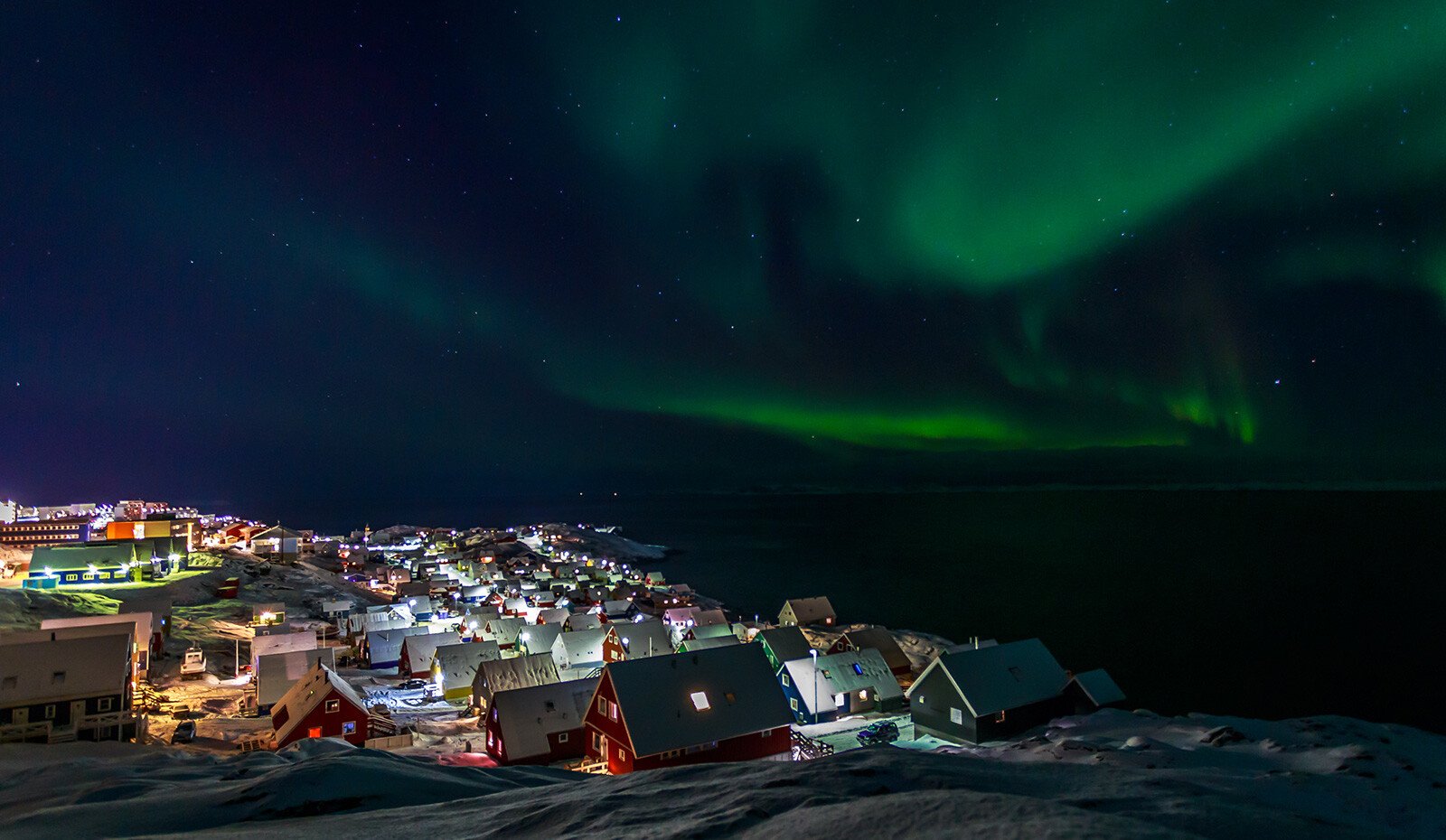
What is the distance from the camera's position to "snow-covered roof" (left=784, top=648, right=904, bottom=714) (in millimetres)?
36500

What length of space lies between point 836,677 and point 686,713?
520 inches

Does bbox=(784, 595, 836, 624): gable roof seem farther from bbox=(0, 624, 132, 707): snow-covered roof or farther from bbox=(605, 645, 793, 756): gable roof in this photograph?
bbox=(0, 624, 132, 707): snow-covered roof

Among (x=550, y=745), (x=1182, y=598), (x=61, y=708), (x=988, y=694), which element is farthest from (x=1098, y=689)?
(x=1182, y=598)

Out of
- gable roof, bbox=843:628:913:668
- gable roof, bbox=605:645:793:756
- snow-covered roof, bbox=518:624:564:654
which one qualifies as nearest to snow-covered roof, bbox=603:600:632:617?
snow-covered roof, bbox=518:624:564:654

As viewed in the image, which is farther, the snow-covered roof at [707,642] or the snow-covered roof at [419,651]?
the snow-covered roof at [707,642]

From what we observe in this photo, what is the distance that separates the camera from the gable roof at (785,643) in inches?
1631

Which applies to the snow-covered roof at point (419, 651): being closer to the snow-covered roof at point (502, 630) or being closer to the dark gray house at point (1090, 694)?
the snow-covered roof at point (502, 630)

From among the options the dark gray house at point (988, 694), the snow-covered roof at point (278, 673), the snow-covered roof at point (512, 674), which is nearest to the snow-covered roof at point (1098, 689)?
the dark gray house at point (988, 694)

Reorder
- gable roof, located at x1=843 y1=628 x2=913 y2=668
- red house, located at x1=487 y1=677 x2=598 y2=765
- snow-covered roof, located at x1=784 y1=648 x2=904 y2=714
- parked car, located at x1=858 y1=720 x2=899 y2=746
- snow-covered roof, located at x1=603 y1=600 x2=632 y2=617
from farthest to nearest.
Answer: snow-covered roof, located at x1=603 y1=600 x2=632 y2=617, gable roof, located at x1=843 y1=628 x2=913 y2=668, snow-covered roof, located at x1=784 y1=648 x2=904 y2=714, parked car, located at x1=858 y1=720 x2=899 y2=746, red house, located at x1=487 y1=677 x2=598 y2=765

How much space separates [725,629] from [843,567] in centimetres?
7496

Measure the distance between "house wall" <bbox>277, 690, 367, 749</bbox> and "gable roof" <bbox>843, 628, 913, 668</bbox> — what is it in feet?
99.9

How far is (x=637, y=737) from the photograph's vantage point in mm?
25797

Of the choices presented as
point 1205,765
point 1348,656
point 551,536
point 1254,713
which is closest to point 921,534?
point 551,536

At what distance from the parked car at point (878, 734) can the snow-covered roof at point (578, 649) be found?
22124 mm
